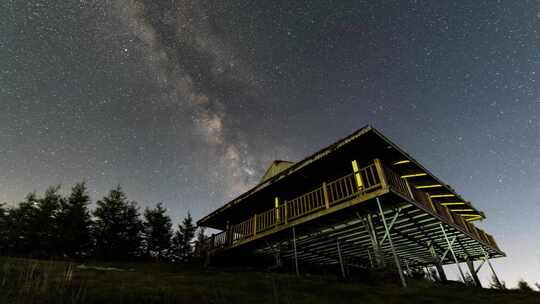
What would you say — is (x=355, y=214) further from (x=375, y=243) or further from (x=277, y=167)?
(x=277, y=167)

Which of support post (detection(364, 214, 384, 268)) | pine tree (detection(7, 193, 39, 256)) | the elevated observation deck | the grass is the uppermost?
pine tree (detection(7, 193, 39, 256))

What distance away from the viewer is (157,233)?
116 feet

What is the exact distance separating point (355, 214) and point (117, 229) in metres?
30.5

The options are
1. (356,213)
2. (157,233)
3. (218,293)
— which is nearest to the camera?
(218,293)

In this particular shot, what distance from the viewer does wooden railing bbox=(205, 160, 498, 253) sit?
9.67 metres

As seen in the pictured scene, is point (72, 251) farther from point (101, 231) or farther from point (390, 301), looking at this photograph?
point (390, 301)

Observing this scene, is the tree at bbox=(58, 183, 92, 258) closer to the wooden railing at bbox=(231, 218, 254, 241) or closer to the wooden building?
the wooden building

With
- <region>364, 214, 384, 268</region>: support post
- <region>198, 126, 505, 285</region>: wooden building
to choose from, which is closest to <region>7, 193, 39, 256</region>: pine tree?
<region>198, 126, 505, 285</region>: wooden building

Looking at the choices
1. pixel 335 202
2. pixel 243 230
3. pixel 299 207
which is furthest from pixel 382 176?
pixel 243 230

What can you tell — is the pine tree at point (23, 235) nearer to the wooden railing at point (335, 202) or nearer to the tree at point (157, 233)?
the tree at point (157, 233)

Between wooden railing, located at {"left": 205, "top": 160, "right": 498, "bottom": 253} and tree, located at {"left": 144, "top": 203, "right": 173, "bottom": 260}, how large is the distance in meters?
22.7

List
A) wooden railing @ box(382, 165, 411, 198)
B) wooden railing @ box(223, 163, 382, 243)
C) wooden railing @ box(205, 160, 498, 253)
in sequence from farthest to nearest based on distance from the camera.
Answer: wooden railing @ box(223, 163, 382, 243), wooden railing @ box(205, 160, 498, 253), wooden railing @ box(382, 165, 411, 198)

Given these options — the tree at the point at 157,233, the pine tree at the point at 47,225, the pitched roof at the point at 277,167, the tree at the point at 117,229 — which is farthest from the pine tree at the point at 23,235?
the pitched roof at the point at 277,167

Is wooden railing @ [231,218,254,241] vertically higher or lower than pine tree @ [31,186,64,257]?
lower
